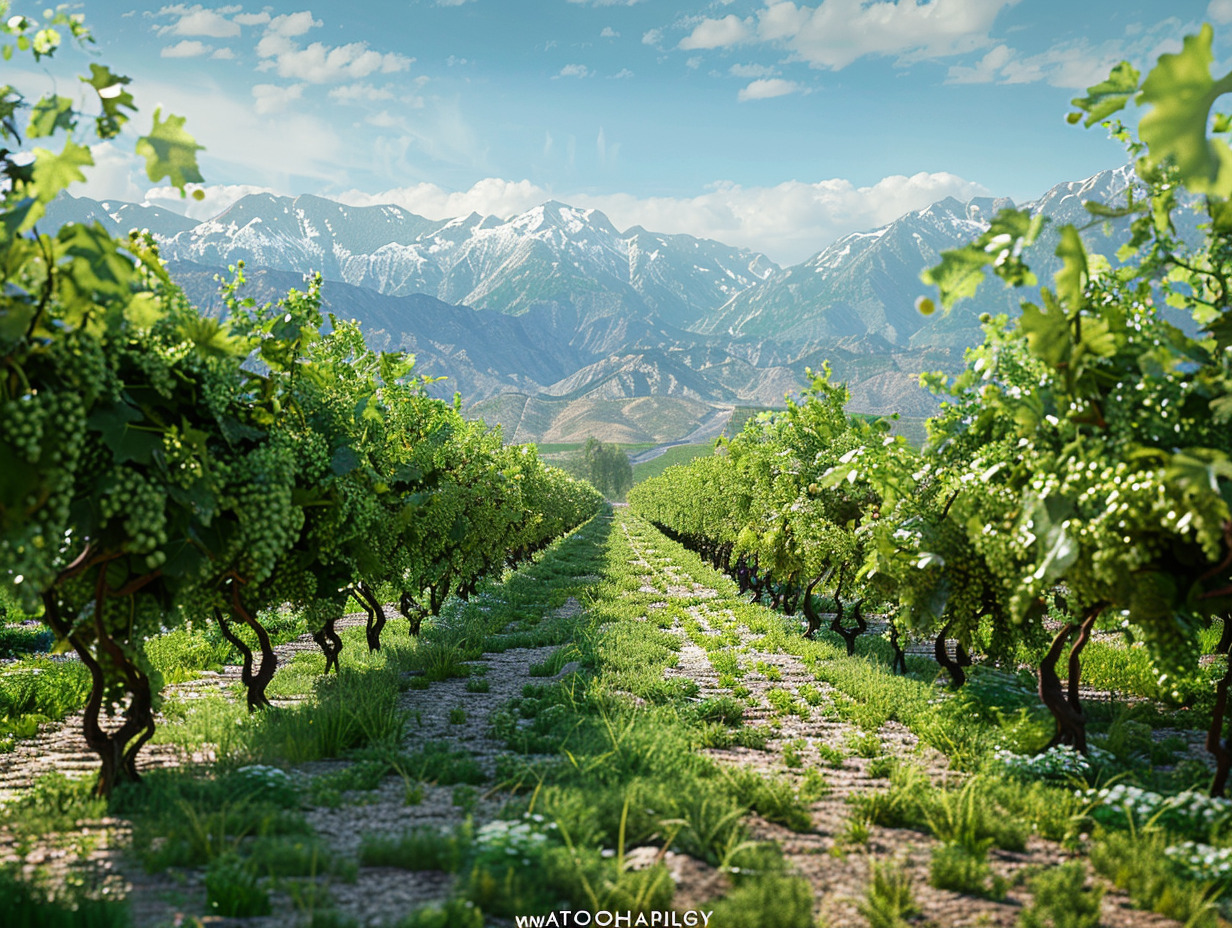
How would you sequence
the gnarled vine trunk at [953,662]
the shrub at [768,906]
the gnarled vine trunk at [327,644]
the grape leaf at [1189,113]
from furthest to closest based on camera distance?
the gnarled vine trunk at [327,644], the gnarled vine trunk at [953,662], the shrub at [768,906], the grape leaf at [1189,113]

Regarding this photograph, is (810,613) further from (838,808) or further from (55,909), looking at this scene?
(55,909)

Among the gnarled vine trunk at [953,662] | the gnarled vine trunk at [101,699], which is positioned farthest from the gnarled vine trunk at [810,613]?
the gnarled vine trunk at [101,699]

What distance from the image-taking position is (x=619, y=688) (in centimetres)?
972

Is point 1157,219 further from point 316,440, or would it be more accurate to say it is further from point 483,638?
point 483,638

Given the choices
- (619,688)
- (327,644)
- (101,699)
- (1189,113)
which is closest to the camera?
(1189,113)

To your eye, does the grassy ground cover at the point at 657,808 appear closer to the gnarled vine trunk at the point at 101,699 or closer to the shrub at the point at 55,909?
the shrub at the point at 55,909

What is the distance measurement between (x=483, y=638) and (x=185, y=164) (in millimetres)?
10492

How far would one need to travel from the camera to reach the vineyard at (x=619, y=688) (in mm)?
3863

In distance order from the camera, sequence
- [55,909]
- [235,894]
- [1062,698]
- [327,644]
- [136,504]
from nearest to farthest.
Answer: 1. [55,909]
2. [235,894]
3. [136,504]
4. [1062,698]
5. [327,644]

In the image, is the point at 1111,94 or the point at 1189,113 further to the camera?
the point at 1111,94

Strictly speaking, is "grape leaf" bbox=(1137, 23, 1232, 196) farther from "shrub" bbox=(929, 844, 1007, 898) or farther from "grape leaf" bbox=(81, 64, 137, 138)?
"grape leaf" bbox=(81, 64, 137, 138)

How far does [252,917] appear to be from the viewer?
367cm

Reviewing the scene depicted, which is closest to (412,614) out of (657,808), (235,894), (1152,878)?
(657,808)

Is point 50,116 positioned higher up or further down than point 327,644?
higher up
